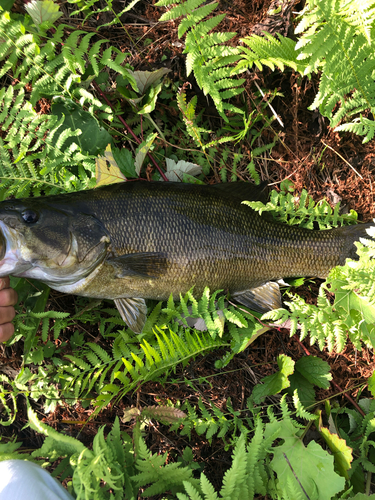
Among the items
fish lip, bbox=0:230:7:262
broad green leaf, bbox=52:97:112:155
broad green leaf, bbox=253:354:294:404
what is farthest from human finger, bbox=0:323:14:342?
broad green leaf, bbox=253:354:294:404

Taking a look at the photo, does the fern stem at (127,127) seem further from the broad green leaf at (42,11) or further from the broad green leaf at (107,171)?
the broad green leaf at (42,11)

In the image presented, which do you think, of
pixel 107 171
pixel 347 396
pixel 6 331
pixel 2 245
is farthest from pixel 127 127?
pixel 347 396

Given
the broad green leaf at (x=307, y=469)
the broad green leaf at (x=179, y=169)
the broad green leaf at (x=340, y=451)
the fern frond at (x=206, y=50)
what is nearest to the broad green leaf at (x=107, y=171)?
the broad green leaf at (x=179, y=169)

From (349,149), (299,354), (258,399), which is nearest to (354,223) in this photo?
(349,149)

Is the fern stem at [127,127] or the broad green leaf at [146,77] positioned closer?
the broad green leaf at [146,77]

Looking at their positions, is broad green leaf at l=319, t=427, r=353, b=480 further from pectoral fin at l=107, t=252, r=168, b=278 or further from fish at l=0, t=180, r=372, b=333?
pectoral fin at l=107, t=252, r=168, b=278

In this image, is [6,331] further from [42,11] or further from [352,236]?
[352,236]
